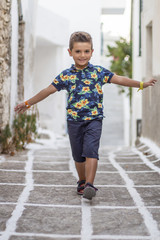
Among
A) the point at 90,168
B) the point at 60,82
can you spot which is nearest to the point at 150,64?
the point at 60,82

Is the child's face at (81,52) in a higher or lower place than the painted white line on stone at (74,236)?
higher

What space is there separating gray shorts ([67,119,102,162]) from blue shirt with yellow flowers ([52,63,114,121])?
0.05 metres

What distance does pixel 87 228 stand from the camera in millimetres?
2352

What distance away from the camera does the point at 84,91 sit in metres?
3.09

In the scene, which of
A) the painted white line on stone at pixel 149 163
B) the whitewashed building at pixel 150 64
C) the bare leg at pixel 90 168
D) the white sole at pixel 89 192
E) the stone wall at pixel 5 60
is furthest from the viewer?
the whitewashed building at pixel 150 64

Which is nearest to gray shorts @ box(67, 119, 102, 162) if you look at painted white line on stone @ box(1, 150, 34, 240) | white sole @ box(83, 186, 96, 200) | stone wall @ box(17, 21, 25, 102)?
white sole @ box(83, 186, 96, 200)

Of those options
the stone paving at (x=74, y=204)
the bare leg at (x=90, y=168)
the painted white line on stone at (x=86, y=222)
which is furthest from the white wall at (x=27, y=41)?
the painted white line on stone at (x=86, y=222)

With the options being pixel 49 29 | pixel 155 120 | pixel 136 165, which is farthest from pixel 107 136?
pixel 136 165

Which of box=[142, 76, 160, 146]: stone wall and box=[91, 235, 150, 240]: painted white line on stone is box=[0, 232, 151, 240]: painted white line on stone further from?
box=[142, 76, 160, 146]: stone wall

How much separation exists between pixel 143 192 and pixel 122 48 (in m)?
11.7

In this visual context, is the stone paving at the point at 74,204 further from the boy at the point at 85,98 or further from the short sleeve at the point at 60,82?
the short sleeve at the point at 60,82

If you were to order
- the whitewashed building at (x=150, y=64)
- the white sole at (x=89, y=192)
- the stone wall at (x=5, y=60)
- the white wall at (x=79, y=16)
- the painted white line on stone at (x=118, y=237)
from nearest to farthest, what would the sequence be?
1. the painted white line on stone at (x=118, y=237)
2. the white sole at (x=89, y=192)
3. the stone wall at (x=5, y=60)
4. the whitewashed building at (x=150, y=64)
5. the white wall at (x=79, y=16)

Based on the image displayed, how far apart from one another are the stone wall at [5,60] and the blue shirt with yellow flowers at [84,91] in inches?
82.7

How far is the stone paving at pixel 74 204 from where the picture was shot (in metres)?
2.29
